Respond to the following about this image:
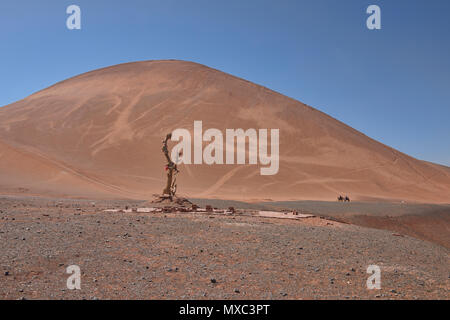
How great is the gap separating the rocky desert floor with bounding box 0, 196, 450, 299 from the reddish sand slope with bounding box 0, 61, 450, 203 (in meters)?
18.0

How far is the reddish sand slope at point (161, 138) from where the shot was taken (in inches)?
1315

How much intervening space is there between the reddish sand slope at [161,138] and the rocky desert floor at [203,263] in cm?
1799

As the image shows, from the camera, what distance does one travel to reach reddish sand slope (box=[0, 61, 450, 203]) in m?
33.4

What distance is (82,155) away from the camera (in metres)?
39.4

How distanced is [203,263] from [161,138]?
122 ft

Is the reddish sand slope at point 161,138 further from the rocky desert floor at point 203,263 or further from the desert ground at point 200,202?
the rocky desert floor at point 203,263

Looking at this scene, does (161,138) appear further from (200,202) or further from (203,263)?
(203,263)

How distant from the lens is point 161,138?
141 feet

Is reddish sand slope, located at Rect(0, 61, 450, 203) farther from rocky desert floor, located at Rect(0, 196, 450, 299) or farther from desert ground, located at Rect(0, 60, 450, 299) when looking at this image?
rocky desert floor, located at Rect(0, 196, 450, 299)

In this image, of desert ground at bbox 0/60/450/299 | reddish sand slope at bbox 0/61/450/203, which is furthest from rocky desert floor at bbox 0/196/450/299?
reddish sand slope at bbox 0/61/450/203

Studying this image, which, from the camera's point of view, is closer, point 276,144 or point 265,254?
point 265,254

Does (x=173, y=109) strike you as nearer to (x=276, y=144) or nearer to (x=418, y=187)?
(x=276, y=144)
